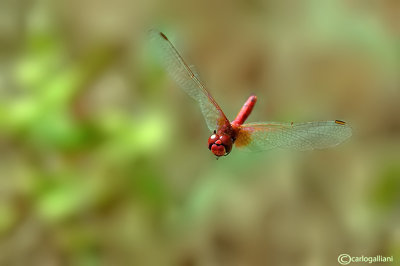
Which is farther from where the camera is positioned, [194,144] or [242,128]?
[194,144]

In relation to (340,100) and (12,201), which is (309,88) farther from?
(12,201)

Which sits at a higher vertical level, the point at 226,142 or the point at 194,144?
the point at 194,144

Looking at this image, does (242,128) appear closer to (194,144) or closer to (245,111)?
(245,111)

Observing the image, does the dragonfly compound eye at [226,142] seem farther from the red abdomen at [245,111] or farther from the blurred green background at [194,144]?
the blurred green background at [194,144]

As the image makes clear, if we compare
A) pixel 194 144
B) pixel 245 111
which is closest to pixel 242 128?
pixel 245 111

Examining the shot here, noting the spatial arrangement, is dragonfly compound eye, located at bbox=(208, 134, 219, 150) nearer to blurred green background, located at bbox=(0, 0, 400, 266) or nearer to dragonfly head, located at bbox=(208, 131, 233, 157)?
dragonfly head, located at bbox=(208, 131, 233, 157)

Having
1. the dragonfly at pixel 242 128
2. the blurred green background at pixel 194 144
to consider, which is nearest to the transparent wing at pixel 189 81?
the dragonfly at pixel 242 128

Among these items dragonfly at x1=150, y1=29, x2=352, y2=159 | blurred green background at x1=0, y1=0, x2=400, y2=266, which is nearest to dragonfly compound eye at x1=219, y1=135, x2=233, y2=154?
dragonfly at x1=150, y1=29, x2=352, y2=159
